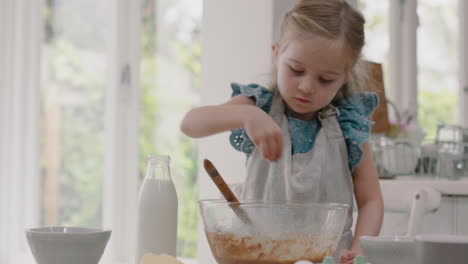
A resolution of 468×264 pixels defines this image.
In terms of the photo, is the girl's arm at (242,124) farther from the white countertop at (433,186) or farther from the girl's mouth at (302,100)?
the white countertop at (433,186)

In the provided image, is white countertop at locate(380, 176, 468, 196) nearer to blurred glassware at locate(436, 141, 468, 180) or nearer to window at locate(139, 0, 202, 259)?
blurred glassware at locate(436, 141, 468, 180)

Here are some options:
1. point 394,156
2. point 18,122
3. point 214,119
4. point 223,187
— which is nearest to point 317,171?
point 214,119

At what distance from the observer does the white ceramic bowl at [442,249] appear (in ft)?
2.25

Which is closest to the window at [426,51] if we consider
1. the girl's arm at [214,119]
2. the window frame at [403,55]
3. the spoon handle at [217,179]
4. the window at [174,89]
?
the window frame at [403,55]

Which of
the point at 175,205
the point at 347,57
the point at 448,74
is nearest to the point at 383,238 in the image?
the point at 175,205

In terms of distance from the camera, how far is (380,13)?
266 cm

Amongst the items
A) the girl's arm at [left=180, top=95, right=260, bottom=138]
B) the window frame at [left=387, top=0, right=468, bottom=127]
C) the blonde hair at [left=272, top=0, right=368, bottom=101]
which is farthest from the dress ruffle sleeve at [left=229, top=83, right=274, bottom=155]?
the window frame at [left=387, top=0, right=468, bottom=127]

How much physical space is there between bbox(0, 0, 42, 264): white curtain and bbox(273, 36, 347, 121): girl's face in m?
2.64

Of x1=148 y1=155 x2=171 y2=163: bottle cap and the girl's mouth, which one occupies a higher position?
the girl's mouth

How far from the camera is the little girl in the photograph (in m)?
1.15

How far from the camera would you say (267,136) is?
0.92 metres

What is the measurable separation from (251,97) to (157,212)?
0.40 metres

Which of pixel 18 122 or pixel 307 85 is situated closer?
pixel 307 85

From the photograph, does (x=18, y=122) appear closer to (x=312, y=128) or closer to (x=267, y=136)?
(x=312, y=128)
